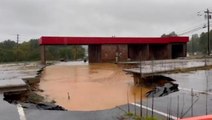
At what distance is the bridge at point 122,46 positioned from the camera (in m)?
32.0

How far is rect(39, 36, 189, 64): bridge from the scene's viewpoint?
31953mm

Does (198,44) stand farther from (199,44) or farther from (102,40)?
(102,40)

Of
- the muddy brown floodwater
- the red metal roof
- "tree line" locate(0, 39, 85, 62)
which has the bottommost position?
the muddy brown floodwater

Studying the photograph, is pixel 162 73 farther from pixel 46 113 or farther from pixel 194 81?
pixel 46 113

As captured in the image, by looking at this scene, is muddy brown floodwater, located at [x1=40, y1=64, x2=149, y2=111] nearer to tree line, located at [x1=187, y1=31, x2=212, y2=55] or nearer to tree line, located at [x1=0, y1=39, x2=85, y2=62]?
tree line, located at [x1=0, y1=39, x2=85, y2=62]

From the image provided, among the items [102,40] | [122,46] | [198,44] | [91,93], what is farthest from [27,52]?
[198,44]

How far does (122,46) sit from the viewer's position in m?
34.1

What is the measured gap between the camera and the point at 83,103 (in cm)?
1078

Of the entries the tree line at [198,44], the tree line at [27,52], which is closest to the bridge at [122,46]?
the tree line at [27,52]

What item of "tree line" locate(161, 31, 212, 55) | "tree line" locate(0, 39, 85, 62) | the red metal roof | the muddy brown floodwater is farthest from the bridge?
"tree line" locate(161, 31, 212, 55)

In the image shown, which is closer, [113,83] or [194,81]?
[194,81]

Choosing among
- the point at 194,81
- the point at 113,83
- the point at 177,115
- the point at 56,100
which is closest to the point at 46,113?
the point at 177,115

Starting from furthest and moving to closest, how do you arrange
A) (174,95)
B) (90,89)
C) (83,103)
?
1. (90,89)
2. (83,103)
3. (174,95)

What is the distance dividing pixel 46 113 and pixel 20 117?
0.69 meters
